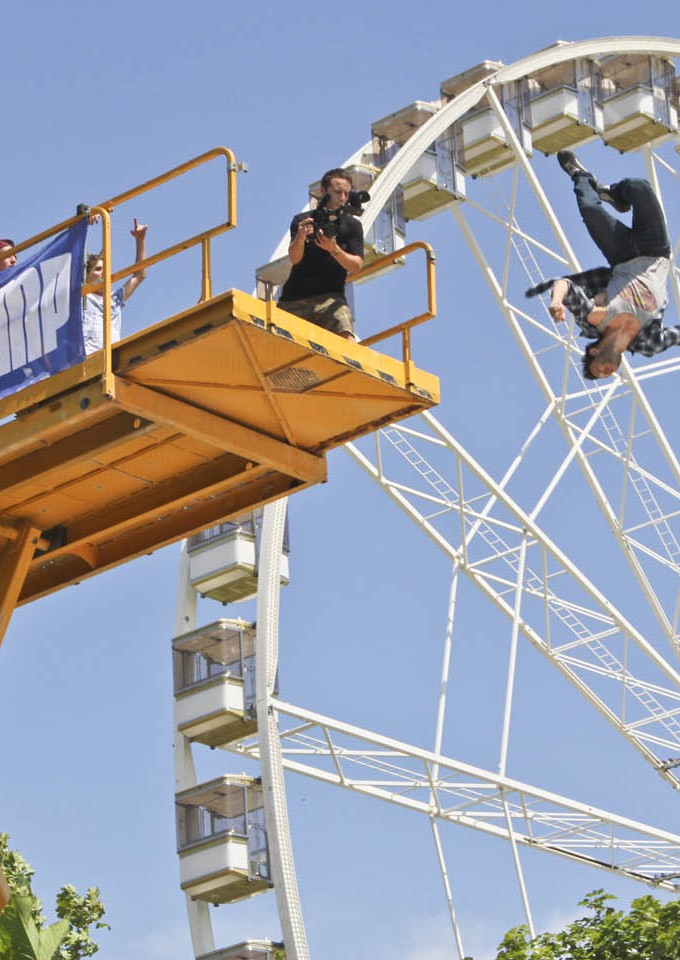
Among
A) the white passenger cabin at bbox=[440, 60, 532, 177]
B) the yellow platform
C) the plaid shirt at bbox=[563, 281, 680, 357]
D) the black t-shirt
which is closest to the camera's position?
the yellow platform

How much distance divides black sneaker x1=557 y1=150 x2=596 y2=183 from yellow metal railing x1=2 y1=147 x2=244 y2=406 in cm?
476

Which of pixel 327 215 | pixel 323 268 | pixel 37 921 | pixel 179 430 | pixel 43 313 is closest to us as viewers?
pixel 179 430

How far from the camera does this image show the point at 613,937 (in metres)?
22.5

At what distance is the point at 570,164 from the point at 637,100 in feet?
44.8

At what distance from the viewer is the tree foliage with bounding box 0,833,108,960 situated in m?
17.6

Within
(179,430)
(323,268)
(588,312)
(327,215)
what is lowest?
(179,430)

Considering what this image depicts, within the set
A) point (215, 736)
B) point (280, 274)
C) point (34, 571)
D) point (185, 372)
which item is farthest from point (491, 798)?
point (185, 372)

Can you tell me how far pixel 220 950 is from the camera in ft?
99.6

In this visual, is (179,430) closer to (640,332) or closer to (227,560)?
(640,332)

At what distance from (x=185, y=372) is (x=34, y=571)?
322 cm

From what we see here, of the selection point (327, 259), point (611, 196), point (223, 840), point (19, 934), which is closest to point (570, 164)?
point (611, 196)

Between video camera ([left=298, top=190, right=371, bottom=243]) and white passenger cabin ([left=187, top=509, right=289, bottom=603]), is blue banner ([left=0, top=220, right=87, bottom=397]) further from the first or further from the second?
white passenger cabin ([left=187, top=509, right=289, bottom=603])

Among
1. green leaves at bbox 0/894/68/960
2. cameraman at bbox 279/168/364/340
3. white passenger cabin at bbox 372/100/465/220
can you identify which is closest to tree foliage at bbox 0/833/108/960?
green leaves at bbox 0/894/68/960

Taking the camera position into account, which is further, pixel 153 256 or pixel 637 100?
pixel 637 100
